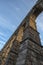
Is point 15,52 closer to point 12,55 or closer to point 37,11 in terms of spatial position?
point 12,55

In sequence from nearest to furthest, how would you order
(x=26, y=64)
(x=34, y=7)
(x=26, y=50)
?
(x=26, y=64), (x=26, y=50), (x=34, y=7)

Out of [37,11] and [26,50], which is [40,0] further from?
[26,50]

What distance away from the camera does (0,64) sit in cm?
962

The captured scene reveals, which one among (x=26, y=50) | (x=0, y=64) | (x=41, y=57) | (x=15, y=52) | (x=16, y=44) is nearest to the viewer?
(x=26, y=50)

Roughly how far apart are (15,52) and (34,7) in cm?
428

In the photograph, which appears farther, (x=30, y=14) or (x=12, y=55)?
(x=30, y=14)

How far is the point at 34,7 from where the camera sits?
849 centimetres

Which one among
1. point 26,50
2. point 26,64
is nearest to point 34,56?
point 26,50

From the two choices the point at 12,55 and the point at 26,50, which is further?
the point at 12,55

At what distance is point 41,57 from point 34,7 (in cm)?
477

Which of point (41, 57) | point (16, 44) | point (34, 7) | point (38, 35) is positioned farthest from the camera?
point (34, 7)

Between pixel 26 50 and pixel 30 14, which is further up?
pixel 30 14

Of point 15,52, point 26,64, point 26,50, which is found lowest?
point 26,64

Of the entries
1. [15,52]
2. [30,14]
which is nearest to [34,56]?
[15,52]
